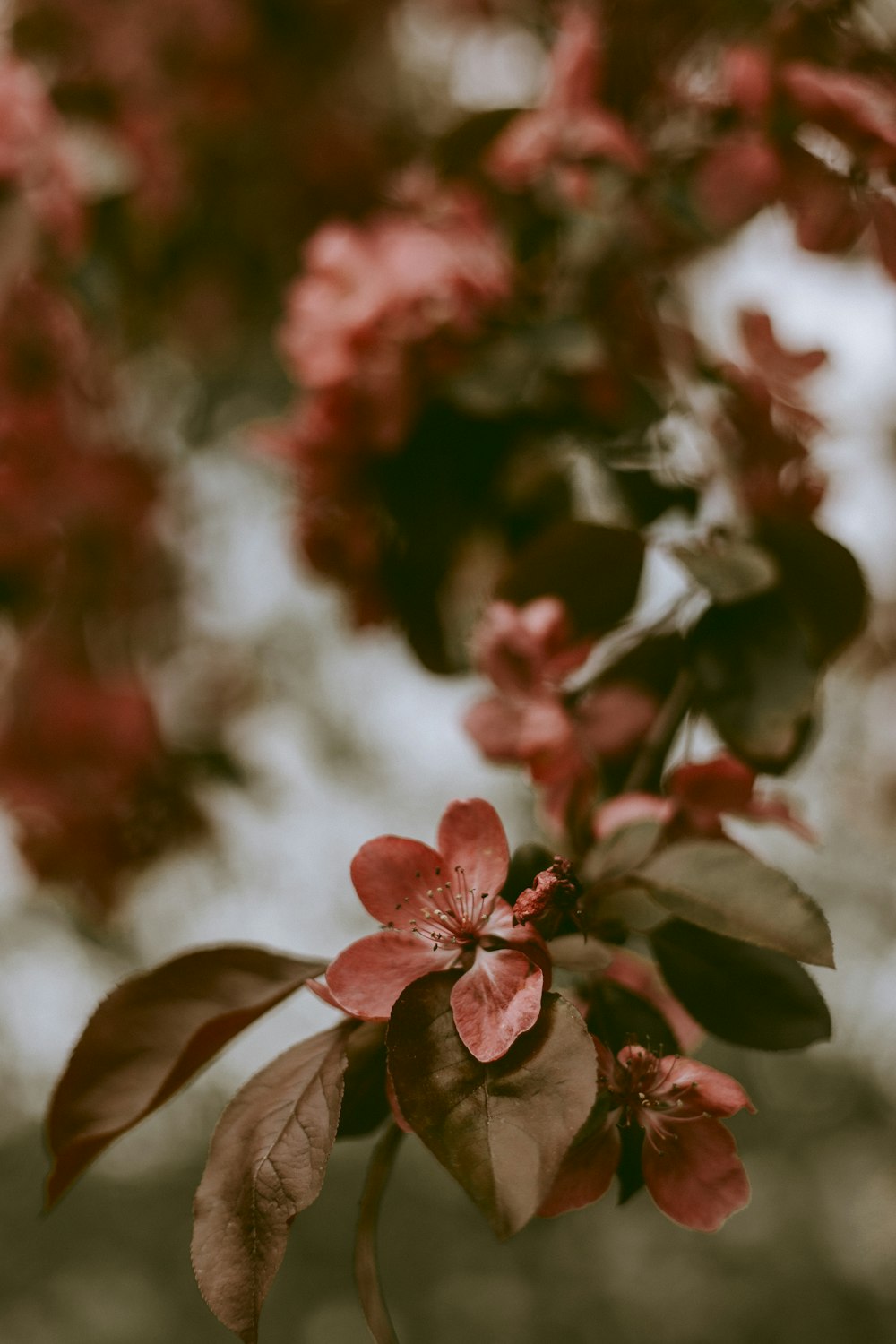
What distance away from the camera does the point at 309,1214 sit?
179 inches

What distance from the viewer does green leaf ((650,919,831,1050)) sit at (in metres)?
0.51

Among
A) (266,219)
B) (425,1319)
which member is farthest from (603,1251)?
(266,219)

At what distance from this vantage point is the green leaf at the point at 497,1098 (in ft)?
1.26

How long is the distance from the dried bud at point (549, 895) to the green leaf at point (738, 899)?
5 centimetres

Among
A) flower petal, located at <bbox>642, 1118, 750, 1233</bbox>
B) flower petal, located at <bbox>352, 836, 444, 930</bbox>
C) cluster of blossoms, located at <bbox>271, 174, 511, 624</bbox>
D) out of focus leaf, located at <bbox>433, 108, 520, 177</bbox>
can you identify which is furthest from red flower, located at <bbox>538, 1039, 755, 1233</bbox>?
out of focus leaf, located at <bbox>433, 108, 520, 177</bbox>

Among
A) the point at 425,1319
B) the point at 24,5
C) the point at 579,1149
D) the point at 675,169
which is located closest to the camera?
the point at 579,1149

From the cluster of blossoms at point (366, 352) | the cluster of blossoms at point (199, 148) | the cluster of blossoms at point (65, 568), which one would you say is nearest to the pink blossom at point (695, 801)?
the cluster of blossoms at point (366, 352)

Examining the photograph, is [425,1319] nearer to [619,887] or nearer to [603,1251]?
[603,1251]

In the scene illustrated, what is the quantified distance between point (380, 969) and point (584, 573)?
34cm

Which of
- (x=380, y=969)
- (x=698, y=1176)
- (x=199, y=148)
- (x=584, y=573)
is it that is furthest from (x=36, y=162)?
(x=698, y=1176)

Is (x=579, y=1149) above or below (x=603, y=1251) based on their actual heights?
above

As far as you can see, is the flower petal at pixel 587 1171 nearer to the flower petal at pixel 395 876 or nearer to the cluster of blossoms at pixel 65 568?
the flower petal at pixel 395 876

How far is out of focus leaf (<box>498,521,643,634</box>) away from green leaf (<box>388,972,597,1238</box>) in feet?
1.12

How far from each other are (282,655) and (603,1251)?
9.22 ft
